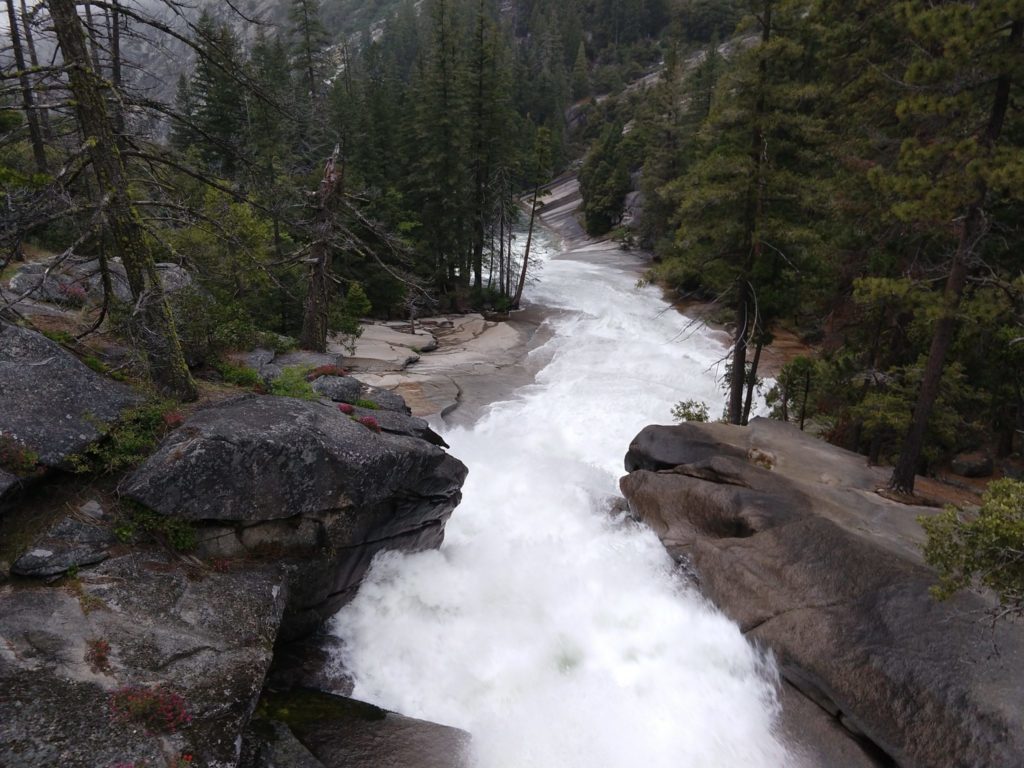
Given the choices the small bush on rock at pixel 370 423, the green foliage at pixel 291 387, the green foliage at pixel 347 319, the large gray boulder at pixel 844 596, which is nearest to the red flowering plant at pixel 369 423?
the small bush on rock at pixel 370 423

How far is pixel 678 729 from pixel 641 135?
61.4m

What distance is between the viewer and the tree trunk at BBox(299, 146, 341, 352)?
52.0 ft

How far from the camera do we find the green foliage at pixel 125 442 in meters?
7.41

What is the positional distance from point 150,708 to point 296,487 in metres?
3.15

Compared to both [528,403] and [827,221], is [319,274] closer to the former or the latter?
[528,403]

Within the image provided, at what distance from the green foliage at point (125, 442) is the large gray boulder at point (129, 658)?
1281 millimetres

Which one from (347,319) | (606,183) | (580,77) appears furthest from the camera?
(580,77)

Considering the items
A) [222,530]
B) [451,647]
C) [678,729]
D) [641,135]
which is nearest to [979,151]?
[678,729]

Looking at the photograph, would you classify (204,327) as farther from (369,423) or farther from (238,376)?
(369,423)

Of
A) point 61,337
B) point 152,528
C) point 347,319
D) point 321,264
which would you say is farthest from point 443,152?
point 152,528

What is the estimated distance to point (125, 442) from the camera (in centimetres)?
763

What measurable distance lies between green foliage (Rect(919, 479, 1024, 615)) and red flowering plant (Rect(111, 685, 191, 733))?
776 cm

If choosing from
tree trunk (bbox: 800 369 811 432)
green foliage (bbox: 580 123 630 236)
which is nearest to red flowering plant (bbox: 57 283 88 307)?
tree trunk (bbox: 800 369 811 432)

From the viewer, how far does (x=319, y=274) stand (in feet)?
55.6
